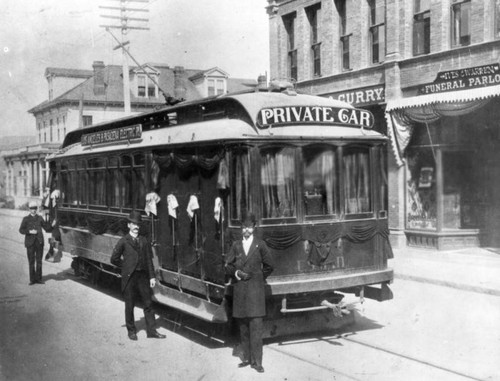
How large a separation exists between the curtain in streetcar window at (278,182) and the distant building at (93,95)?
1634 inches

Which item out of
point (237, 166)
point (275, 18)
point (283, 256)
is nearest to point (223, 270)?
point (283, 256)

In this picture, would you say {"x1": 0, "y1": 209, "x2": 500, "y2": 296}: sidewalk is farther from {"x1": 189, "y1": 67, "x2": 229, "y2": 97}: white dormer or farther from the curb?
{"x1": 189, "y1": 67, "x2": 229, "y2": 97}: white dormer

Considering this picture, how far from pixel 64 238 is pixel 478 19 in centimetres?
1176

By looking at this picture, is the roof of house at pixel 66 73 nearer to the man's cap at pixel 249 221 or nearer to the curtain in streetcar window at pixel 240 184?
the curtain in streetcar window at pixel 240 184

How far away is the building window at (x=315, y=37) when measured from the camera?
2186 centimetres

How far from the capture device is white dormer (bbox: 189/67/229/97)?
2037 inches

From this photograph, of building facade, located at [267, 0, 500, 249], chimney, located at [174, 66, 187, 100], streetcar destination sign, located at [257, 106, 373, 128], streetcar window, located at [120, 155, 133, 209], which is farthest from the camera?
chimney, located at [174, 66, 187, 100]

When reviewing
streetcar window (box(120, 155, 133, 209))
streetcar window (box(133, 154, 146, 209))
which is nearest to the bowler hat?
streetcar window (box(133, 154, 146, 209))

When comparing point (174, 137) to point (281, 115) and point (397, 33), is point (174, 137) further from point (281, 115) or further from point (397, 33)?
point (397, 33)

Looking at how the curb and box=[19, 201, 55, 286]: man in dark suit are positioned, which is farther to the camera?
box=[19, 201, 55, 286]: man in dark suit

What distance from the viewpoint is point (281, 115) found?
863cm

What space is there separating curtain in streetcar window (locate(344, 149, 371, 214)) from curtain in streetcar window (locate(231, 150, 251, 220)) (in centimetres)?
158

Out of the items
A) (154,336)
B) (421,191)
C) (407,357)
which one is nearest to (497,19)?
(421,191)

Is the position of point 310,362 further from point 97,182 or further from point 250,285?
point 97,182
